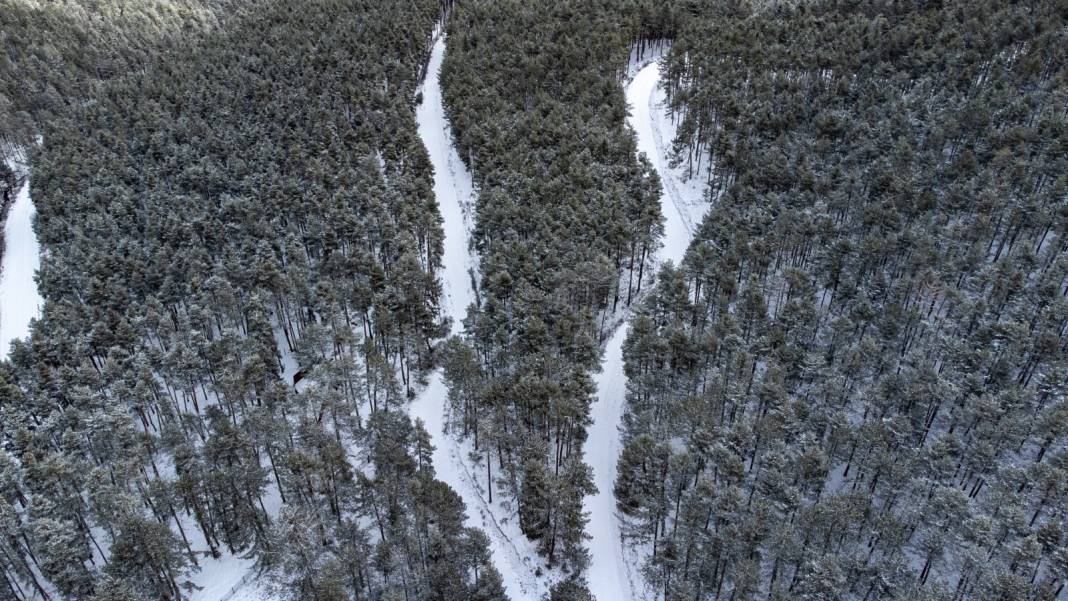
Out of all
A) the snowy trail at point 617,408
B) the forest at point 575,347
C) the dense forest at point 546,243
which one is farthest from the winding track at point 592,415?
the dense forest at point 546,243

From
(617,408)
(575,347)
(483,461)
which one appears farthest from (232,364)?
(617,408)

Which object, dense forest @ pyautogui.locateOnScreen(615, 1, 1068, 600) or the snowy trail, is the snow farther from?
dense forest @ pyautogui.locateOnScreen(615, 1, 1068, 600)

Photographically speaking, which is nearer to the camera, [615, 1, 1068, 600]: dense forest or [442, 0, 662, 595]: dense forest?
[615, 1, 1068, 600]: dense forest

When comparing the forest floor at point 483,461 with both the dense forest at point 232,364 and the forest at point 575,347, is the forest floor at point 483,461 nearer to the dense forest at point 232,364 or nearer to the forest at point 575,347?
the forest at point 575,347

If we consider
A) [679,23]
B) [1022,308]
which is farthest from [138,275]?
[679,23]

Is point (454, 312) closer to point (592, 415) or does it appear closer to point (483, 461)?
point (483, 461)

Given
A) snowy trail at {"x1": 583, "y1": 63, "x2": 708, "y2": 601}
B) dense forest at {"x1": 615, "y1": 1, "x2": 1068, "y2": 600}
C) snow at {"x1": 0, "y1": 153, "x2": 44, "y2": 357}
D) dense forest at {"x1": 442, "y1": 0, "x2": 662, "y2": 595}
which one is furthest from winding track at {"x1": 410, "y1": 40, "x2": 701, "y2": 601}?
snow at {"x1": 0, "y1": 153, "x2": 44, "y2": 357}
